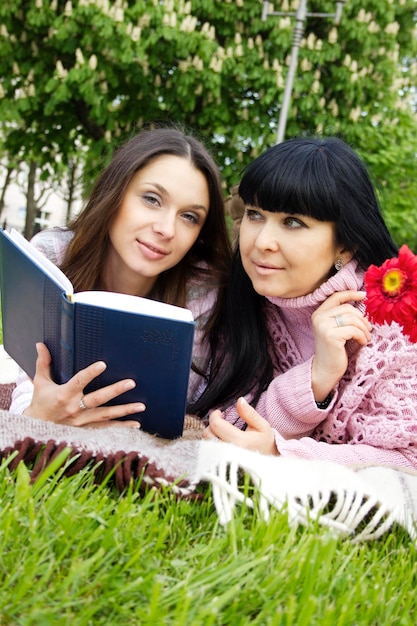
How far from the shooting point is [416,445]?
6.82 ft

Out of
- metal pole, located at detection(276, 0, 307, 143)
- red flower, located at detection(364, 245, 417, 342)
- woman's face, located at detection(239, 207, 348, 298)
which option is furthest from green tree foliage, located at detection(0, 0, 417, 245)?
red flower, located at detection(364, 245, 417, 342)

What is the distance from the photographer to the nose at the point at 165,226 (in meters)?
2.49

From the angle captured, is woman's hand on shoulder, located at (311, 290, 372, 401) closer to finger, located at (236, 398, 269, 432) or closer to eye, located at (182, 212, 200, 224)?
finger, located at (236, 398, 269, 432)

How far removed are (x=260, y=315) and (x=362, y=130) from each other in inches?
283

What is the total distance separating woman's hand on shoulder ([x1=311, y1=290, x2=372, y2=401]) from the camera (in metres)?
2.06

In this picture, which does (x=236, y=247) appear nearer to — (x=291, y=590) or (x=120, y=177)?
(x=120, y=177)

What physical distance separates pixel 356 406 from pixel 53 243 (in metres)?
1.53

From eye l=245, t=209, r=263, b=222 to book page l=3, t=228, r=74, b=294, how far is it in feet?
2.54

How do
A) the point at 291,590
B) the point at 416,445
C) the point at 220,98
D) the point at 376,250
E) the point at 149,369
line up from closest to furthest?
the point at 291,590
the point at 149,369
the point at 416,445
the point at 376,250
the point at 220,98

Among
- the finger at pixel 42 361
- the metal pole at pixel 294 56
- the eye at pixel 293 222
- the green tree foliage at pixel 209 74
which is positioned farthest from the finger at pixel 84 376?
the metal pole at pixel 294 56

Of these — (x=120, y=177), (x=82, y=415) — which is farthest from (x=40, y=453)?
(x=120, y=177)

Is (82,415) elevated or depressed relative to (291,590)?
depressed

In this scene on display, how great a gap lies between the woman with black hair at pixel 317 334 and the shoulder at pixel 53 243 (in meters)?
0.91

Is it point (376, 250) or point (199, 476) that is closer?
point (199, 476)
